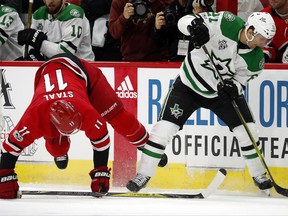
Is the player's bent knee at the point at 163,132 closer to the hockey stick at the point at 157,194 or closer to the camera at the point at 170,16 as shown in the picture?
the hockey stick at the point at 157,194

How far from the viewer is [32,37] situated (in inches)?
298

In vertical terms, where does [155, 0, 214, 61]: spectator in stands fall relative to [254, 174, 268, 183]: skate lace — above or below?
above

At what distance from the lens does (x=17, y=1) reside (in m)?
8.16

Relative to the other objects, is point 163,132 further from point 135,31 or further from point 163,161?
point 135,31

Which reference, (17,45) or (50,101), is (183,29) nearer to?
(50,101)

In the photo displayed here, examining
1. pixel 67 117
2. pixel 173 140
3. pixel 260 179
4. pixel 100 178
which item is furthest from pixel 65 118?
pixel 260 179

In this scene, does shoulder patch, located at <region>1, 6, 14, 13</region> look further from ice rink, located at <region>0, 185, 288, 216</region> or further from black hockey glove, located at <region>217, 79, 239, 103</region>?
black hockey glove, located at <region>217, 79, 239, 103</region>

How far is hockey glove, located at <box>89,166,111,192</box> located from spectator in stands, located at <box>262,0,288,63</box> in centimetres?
178

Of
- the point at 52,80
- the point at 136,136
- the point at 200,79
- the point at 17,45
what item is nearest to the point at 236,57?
the point at 200,79

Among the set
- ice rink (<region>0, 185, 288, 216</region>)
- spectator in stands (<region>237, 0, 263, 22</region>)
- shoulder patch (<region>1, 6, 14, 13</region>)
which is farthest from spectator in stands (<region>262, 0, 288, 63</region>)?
shoulder patch (<region>1, 6, 14, 13</region>)

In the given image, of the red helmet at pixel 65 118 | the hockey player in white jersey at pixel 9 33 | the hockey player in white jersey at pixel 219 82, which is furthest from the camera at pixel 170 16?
the red helmet at pixel 65 118

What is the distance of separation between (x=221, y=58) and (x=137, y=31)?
3.51ft

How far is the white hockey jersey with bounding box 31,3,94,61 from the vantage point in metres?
7.63

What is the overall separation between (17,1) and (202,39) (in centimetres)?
224
